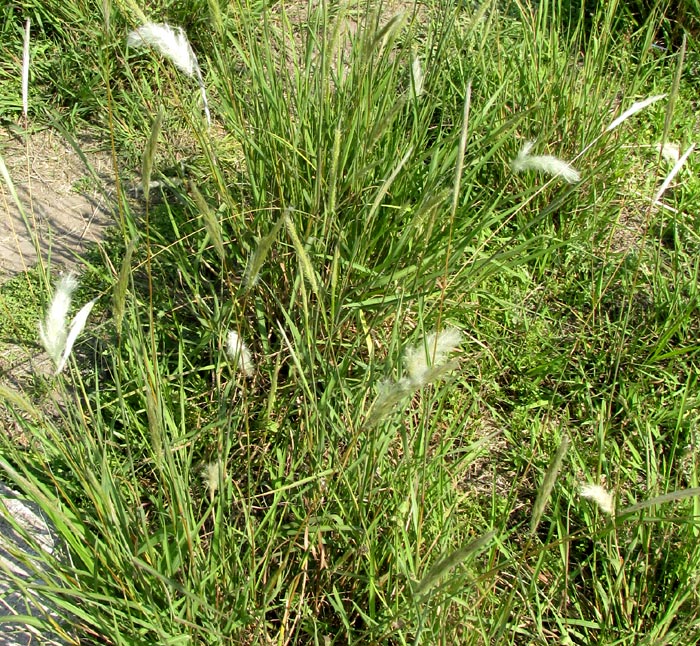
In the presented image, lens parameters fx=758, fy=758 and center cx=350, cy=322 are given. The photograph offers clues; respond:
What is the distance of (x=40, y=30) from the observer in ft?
9.90

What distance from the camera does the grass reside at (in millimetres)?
1471

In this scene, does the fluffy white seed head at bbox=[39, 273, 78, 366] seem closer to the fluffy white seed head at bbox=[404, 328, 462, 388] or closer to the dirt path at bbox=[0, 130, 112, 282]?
the fluffy white seed head at bbox=[404, 328, 462, 388]

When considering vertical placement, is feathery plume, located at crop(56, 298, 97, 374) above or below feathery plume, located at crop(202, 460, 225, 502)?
above

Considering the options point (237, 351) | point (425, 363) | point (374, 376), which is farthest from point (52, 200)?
point (425, 363)

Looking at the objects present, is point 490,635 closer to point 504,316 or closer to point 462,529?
point 462,529

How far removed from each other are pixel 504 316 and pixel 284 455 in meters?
0.86

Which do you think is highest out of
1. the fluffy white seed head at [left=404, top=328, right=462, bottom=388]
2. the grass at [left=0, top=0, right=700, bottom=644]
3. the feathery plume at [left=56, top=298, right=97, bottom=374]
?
the feathery plume at [left=56, top=298, right=97, bottom=374]

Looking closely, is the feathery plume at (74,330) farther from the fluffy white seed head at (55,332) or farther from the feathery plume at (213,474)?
the feathery plume at (213,474)

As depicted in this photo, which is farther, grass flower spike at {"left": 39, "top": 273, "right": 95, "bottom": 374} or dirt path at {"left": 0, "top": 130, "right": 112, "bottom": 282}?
dirt path at {"left": 0, "top": 130, "right": 112, "bottom": 282}

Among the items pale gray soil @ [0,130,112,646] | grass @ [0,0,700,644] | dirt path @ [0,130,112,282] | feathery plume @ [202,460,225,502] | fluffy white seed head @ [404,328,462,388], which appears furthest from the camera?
dirt path @ [0,130,112,282]

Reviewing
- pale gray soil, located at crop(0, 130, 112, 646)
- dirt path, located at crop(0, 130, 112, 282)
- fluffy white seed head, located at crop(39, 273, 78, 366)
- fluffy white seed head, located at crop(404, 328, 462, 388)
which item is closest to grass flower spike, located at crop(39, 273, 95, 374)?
fluffy white seed head, located at crop(39, 273, 78, 366)

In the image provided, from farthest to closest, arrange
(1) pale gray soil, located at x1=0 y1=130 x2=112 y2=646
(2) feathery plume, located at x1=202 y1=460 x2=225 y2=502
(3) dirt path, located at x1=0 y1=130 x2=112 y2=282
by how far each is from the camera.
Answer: (3) dirt path, located at x1=0 y1=130 x2=112 y2=282, (1) pale gray soil, located at x1=0 y1=130 x2=112 y2=646, (2) feathery plume, located at x1=202 y1=460 x2=225 y2=502

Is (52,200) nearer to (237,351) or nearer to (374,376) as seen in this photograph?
(374,376)

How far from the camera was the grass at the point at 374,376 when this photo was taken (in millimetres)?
1471
